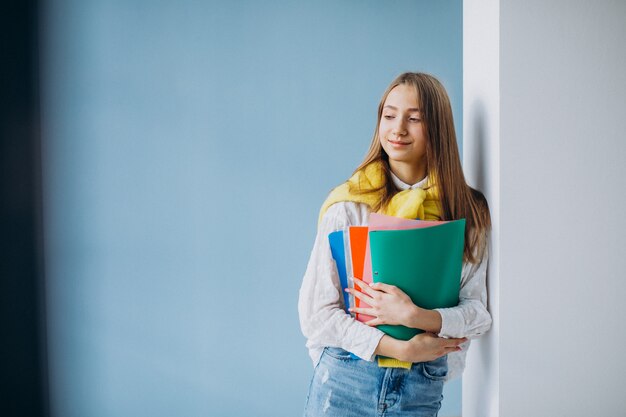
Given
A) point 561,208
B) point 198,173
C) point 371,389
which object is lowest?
point 371,389

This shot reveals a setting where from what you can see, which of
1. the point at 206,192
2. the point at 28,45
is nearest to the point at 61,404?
the point at 206,192

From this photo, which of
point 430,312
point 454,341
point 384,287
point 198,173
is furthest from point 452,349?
point 198,173

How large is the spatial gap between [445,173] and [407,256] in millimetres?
248

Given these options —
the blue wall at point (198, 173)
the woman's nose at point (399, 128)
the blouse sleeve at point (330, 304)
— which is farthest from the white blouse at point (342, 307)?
the blue wall at point (198, 173)

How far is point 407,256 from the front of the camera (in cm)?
107

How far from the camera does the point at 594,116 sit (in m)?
1.07

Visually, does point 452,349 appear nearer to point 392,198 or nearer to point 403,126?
point 392,198

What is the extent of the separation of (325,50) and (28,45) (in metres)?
1.11

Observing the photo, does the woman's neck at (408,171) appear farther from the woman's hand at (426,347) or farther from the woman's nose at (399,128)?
the woman's hand at (426,347)

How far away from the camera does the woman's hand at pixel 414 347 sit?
1.07 metres

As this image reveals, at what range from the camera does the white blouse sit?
1.09 metres

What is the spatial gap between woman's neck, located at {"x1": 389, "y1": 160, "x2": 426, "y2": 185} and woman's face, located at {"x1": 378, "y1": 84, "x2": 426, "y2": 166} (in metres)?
0.03

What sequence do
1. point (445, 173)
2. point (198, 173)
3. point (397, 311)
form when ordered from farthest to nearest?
point (198, 173)
point (445, 173)
point (397, 311)

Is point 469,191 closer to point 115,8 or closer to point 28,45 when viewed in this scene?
point 115,8
